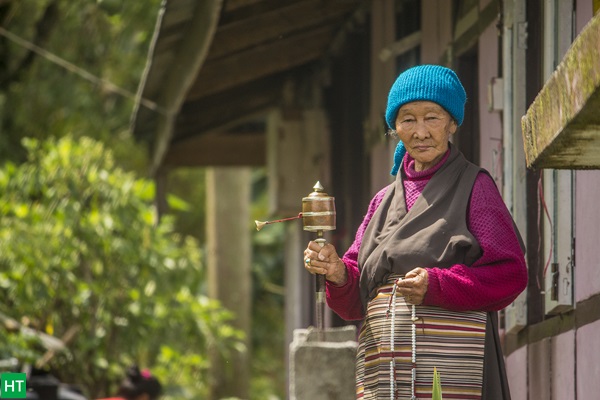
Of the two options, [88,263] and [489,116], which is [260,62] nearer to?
[88,263]

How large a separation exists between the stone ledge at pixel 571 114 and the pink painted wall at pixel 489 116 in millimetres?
3005

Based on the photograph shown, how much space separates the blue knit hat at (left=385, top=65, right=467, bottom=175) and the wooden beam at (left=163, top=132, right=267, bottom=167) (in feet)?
31.2

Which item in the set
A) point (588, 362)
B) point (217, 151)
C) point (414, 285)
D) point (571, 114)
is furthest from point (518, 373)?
point (217, 151)

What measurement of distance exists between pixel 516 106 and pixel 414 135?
6.11 ft

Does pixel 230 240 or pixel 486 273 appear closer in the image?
pixel 486 273

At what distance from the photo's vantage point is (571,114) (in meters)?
2.86

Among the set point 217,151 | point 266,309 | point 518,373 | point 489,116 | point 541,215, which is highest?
point 217,151

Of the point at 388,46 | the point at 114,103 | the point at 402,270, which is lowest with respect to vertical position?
the point at 402,270

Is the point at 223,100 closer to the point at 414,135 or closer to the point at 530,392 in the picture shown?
the point at 530,392

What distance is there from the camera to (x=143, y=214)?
12953 mm

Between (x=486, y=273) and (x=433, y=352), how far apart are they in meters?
0.25

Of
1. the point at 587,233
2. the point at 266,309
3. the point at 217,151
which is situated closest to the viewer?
the point at 587,233

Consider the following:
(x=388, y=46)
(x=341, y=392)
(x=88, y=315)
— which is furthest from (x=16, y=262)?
(x=341, y=392)

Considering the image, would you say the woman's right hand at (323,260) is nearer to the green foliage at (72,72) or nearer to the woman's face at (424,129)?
the woman's face at (424,129)
